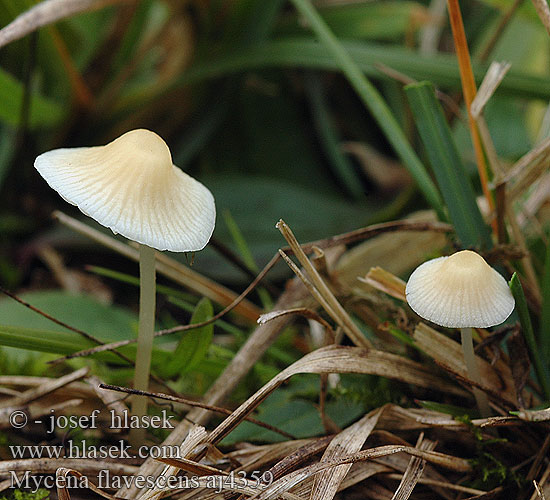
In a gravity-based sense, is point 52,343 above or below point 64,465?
above

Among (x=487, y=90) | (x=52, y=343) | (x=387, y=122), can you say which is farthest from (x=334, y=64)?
(x=52, y=343)

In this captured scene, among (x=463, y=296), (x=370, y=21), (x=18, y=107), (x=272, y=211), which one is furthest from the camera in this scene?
(x=370, y=21)

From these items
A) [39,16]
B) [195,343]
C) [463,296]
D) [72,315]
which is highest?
[39,16]

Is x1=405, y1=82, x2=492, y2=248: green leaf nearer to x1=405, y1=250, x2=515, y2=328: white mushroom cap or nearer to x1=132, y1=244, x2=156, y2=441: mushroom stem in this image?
x1=405, y1=250, x2=515, y2=328: white mushroom cap

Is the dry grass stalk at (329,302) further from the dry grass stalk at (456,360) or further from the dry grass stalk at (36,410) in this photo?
the dry grass stalk at (36,410)

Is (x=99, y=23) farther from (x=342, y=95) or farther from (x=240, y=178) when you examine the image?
(x=342, y=95)

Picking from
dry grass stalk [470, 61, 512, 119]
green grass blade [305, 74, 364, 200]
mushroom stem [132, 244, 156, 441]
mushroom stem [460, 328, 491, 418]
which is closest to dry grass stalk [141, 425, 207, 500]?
mushroom stem [132, 244, 156, 441]

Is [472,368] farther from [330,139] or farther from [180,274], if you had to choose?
[330,139]

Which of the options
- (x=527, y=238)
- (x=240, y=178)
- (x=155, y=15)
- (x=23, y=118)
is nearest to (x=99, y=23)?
(x=155, y=15)
